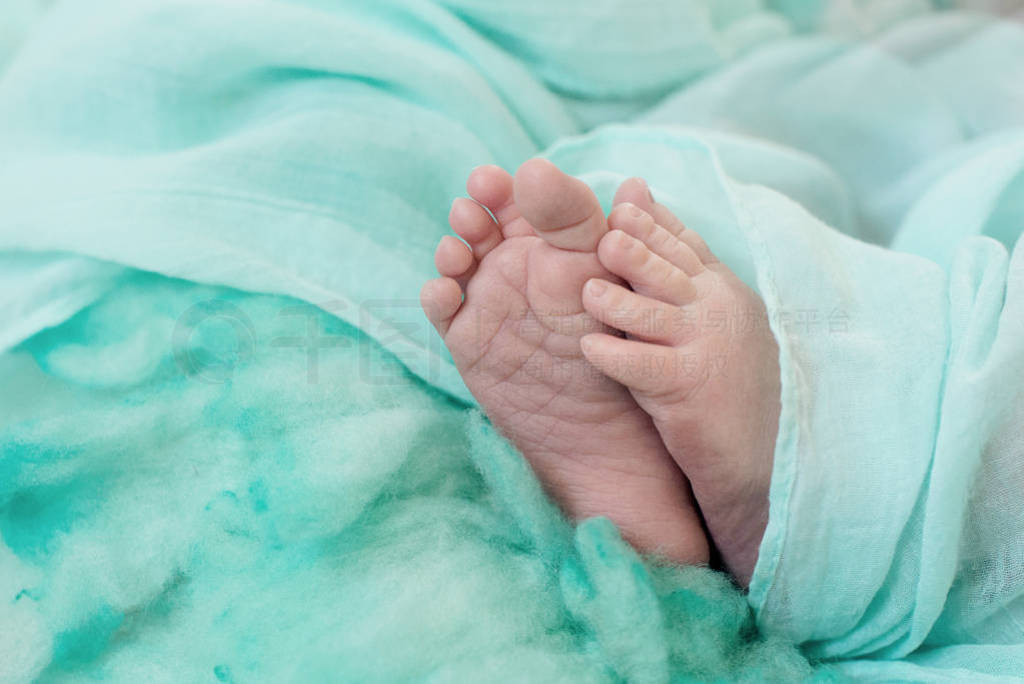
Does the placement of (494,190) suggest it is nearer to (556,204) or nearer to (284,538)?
(556,204)

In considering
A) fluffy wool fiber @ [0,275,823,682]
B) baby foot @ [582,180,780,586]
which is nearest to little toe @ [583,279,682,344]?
baby foot @ [582,180,780,586]

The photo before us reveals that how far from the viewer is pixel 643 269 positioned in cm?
54

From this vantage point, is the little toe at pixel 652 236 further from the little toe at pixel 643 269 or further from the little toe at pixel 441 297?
the little toe at pixel 441 297

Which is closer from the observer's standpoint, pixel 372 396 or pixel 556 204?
pixel 556 204

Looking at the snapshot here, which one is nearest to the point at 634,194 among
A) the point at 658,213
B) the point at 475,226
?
the point at 658,213

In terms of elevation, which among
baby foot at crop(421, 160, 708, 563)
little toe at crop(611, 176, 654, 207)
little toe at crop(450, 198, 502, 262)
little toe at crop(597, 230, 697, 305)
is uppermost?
little toe at crop(611, 176, 654, 207)

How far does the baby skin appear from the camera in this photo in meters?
0.53

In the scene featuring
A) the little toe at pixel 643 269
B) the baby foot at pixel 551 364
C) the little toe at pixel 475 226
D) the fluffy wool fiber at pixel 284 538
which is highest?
the little toe at pixel 643 269

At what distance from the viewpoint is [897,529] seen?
55cm

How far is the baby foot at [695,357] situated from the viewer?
1.73 ft

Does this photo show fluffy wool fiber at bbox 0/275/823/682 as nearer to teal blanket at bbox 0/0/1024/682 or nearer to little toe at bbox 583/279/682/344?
teal blanket at bbox 0/0/1024/682

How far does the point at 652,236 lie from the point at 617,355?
100 millimetres

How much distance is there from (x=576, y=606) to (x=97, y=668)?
308 mm

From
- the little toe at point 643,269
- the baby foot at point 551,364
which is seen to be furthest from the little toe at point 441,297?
the little toe at point 643,269
